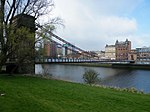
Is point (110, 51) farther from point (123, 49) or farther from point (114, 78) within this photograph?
point (114, 78)

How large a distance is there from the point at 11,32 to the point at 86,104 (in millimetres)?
→ 10159

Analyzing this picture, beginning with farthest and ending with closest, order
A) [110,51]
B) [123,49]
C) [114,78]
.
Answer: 1. [110,51]
2. [123,49]
3. [114,78]

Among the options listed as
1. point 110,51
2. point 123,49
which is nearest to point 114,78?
point 123,49

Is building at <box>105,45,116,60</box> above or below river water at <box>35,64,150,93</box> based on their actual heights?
above

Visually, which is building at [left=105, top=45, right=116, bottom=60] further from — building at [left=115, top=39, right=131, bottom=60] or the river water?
the river water

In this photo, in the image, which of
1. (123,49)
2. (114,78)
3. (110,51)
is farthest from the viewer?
(110,51)

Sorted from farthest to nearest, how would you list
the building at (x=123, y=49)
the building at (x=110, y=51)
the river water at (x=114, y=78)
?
the building at (x=110, y=51) < the building at (x=123, y=49) < the river water at (x=114, y=78)

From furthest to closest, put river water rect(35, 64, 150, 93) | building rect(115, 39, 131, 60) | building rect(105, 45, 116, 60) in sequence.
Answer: building rect(105, 45, 116, 60) < building rect(115, 39, 131, 60) < river water rect(35, 64, 150, 93)

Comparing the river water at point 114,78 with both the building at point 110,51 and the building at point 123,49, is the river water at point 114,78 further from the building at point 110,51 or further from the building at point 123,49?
the building at point 110,51

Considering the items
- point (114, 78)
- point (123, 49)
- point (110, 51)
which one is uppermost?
point (123, 49)

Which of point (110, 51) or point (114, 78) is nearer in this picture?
point (114, 78)

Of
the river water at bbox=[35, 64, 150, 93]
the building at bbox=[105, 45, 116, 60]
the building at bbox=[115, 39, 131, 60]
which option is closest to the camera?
the river water at bbox=[35, 64, 150, 93]

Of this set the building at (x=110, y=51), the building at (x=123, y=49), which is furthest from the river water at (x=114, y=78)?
the building at (x=110, y=51)

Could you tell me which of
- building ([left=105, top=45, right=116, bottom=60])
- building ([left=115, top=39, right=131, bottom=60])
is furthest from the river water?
building ([left=105, top=45, right=116, bottom=60])
